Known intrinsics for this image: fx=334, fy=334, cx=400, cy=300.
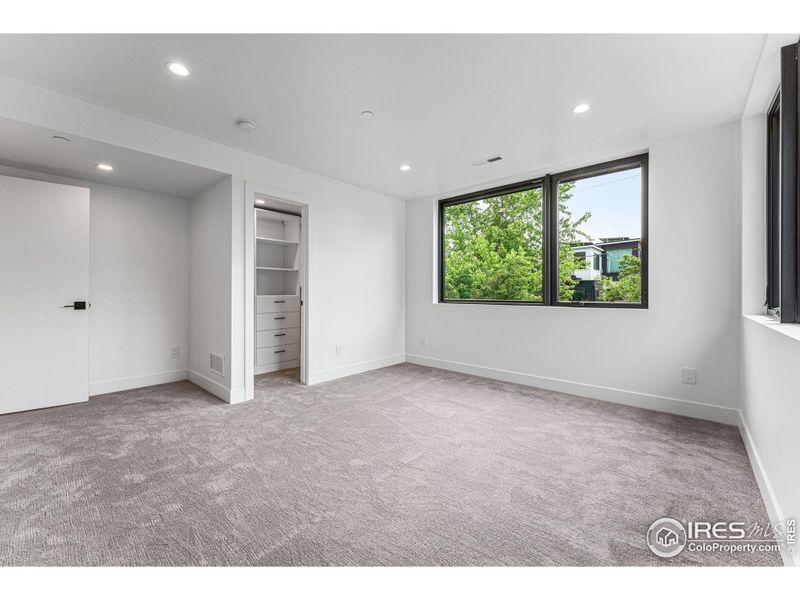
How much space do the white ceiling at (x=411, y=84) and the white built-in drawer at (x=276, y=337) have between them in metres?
2.34

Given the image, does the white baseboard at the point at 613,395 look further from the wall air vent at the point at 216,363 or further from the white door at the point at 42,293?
the white door at the point at 42,293

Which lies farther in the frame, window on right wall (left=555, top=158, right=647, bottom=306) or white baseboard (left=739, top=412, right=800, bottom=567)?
window on right wall (left=555, top=158, right=647, bottom=306)

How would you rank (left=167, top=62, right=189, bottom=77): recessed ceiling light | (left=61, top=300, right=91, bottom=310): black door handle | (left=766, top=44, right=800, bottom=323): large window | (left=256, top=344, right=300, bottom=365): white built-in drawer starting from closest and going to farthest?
(left=766, top=44, right=800, bottom=323): large window
(left=167, top=62, right=189, bottom=77): recessed ceiling light
(left=61, top=300, right=91, bottom=310): black door handle
(left=256, top=344, right=300, bottom=365): white built-in drawer

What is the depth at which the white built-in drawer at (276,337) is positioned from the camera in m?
4.41

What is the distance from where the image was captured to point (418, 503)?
1619 mm

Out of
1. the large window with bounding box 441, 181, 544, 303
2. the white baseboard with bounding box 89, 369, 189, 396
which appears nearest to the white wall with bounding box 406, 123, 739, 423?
the large window with bounding box 441, 181, 544, 303

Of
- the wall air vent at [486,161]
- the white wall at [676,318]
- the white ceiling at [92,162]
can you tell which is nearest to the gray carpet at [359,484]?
the white wall at [676,318]

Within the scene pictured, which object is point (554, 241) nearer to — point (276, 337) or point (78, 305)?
point (276, 337)

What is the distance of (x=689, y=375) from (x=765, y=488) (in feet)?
4.37

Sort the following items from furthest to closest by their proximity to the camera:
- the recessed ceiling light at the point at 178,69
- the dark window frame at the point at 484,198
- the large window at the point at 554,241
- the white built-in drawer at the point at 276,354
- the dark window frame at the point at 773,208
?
1. the white built-in drawer at the point at 276,354
2. the dark window frame at the point at 484,198
3. the large window at the point at 554,241
4. the dark window frame at the point at 773,208
5. the recessed ceiling light at the point at 178,69

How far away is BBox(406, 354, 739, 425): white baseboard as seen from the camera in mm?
2646

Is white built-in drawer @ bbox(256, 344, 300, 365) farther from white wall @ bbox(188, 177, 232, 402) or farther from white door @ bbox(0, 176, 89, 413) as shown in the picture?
white door @ bbox(0, 176, 89, 413)

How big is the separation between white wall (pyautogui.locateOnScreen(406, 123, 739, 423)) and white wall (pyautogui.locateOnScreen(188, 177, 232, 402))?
126 inches
